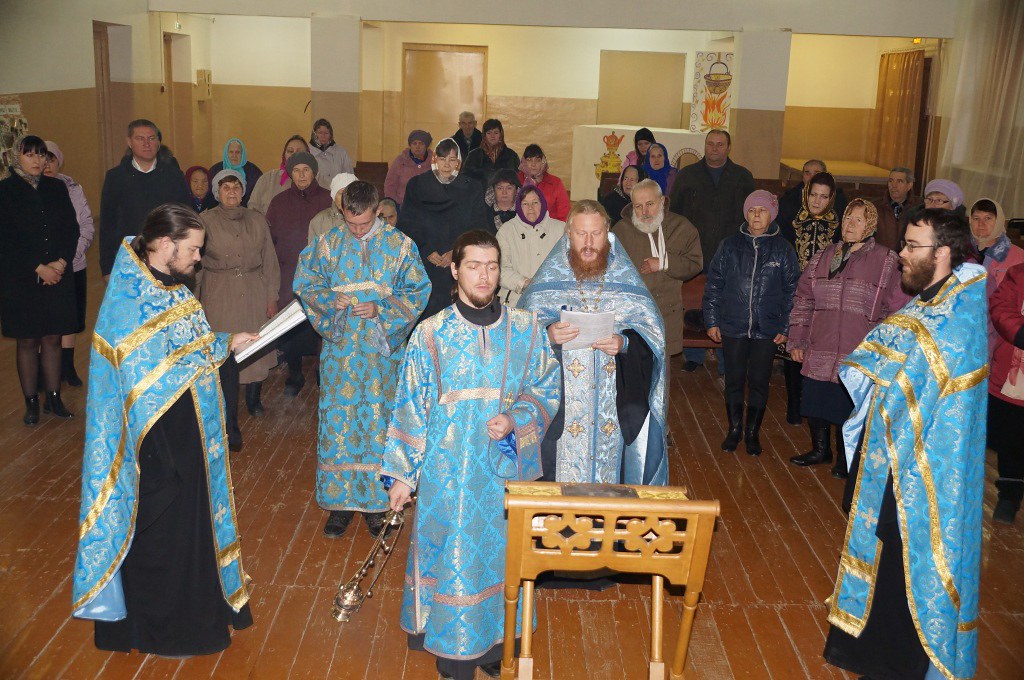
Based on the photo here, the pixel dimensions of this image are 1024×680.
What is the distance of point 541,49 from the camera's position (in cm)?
1827

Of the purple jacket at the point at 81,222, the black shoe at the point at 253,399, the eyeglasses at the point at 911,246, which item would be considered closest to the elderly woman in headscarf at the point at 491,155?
the black shoe at the point at 253,399

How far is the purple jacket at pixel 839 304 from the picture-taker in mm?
5930

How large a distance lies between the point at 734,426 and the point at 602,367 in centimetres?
249

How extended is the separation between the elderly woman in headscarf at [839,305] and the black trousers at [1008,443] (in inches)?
31.0

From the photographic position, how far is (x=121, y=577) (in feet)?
12.8

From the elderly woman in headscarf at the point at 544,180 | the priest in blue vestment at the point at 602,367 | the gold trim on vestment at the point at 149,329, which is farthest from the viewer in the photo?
the elderly woman in headscarf at the point at 544,180

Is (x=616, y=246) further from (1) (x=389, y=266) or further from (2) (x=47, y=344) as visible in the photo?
(2) (x=47, y=344)

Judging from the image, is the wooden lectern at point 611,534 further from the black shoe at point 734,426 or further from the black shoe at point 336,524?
the black shoe at point 734,426

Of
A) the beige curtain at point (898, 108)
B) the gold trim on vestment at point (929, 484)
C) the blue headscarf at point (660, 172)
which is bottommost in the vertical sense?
the gold trim on vestment at point (929, 484)

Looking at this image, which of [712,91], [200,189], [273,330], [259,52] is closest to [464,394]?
[273,330]

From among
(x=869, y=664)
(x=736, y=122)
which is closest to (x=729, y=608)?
(x=869, y=664)

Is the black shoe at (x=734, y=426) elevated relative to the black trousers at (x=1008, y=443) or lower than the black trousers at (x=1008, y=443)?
lower

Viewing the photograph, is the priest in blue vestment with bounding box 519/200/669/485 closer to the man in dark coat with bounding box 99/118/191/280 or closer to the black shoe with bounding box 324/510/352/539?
the black shoe with bounding box 324/510/352/539

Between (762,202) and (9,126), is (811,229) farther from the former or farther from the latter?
(9,126)
